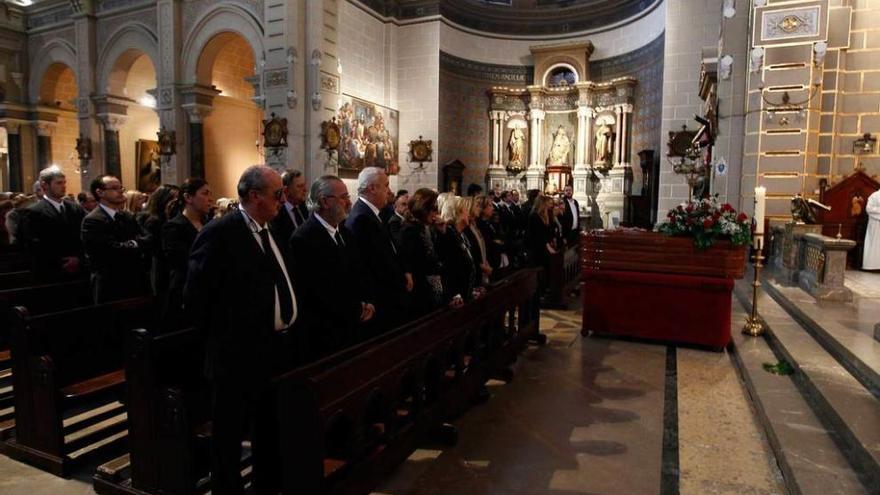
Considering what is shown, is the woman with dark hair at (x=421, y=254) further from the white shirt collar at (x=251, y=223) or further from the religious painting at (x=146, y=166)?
the religious painting at (x=146, y=166)

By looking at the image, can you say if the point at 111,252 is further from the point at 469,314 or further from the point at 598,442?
the point at 598,442

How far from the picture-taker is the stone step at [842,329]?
10.6 feet

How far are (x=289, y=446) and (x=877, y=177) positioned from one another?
29.1 ft

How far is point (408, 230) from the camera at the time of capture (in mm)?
3492

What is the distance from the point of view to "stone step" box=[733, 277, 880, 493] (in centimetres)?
246

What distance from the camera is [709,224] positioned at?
460 centimetres

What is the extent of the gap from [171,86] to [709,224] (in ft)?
42.0

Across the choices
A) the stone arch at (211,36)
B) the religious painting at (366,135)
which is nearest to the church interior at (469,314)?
the stone arch at (211,36)

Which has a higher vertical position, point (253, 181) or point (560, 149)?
point (560, 149)

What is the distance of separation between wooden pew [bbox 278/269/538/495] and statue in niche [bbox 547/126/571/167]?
42.5 feet

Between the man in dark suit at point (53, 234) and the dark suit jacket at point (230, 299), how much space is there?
10.5 ft

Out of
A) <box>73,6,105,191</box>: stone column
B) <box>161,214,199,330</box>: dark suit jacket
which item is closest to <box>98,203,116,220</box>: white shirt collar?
<box>161,214,199,330</box>: dark suit jacket

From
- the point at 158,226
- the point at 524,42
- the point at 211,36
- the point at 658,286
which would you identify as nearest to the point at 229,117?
the point at 211,36

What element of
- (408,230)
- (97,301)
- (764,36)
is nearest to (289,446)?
(408,230)
